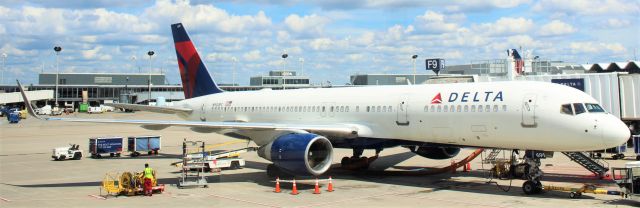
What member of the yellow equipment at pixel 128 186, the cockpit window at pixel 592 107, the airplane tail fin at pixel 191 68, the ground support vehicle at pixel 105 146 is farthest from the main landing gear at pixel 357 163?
the ground support vehicle at pixel 105 146

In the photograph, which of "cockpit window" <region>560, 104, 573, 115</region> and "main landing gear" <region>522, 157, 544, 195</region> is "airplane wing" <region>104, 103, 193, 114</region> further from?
"cockpit window" <region>560, 104, 573, 115</region>

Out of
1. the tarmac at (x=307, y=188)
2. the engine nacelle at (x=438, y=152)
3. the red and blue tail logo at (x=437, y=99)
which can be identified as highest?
the red and blue tail logo at (x=437, y=99)

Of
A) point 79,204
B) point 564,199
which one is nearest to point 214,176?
point 79,204

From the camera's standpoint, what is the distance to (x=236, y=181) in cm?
2152

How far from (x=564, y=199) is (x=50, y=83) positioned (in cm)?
15388

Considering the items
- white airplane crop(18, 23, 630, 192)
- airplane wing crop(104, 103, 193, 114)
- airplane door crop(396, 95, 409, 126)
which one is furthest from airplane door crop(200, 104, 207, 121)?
airplane door crop(396, 95, 409, 126)

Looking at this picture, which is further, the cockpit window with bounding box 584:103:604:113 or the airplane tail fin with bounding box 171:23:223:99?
the airplane tail fin with bounding box 171:23:223:99

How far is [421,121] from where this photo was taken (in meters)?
19.8

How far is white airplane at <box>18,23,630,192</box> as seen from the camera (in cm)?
1670

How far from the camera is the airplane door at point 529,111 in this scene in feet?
56.1

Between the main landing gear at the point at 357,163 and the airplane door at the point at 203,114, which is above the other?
the airplane door at the point at 203,114

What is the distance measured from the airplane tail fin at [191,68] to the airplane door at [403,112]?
540 inches

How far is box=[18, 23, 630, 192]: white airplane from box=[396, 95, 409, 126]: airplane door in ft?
0.12

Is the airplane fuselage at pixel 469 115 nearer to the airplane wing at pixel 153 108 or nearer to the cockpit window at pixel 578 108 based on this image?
the cockpit window at pixel 578 108
